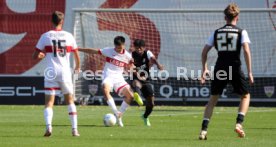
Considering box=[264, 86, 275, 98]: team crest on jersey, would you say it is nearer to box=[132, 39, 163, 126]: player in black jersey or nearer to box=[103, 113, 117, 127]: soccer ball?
box=[132, 39, 163, 126]: player in black jersey

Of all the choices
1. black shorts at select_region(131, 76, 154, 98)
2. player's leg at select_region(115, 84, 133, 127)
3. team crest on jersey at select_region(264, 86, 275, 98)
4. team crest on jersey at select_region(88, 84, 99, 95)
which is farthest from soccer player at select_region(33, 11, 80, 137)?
team crest on jersey at select_region(264, 86, 275, 98)

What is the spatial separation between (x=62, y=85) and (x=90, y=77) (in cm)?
1570

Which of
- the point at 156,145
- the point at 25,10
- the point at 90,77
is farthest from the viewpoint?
the point at 25,10

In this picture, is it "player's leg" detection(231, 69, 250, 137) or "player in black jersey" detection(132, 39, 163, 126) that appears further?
"player in black jersey" detection(132, 39, 163, 126)

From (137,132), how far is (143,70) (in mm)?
4458

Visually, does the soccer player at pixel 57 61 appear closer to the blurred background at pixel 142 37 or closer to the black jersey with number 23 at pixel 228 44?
the black jersey with number 23 at pixel 228 44

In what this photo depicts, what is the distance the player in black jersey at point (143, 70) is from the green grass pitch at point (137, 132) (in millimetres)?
633

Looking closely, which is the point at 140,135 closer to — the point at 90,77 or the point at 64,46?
the point at 64,46

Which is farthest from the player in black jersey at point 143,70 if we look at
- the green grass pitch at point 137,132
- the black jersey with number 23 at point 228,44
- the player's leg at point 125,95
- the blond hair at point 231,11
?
the blond hair at point 231,11

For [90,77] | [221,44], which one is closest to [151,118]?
[221,44]

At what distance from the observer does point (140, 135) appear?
49.4 feet

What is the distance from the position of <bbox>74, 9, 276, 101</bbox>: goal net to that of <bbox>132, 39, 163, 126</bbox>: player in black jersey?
9.69 m

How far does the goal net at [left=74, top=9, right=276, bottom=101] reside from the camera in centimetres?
3047

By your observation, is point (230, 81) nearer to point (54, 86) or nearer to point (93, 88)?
point (54, 86)
